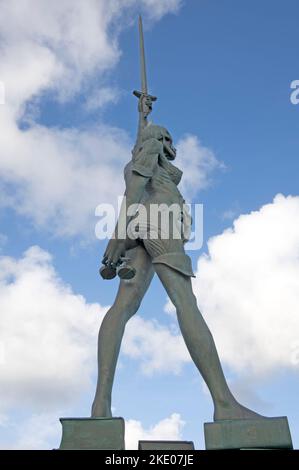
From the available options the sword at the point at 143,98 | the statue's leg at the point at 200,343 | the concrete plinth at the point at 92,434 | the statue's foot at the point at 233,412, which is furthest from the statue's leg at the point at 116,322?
the sword at the point at 143,98

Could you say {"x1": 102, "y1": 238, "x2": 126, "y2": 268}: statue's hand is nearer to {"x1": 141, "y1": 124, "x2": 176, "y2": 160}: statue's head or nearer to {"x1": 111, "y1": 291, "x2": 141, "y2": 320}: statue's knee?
{"x1": 111, "y1": 291, "x2": 141, "y2": 320}: statue's knee

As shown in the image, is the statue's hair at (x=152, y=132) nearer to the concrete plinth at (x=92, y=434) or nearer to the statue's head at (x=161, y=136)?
the statue's head at (x=161, y=136)

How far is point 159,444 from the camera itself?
19.7ft

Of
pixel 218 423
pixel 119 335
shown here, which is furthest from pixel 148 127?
pixel 218 423

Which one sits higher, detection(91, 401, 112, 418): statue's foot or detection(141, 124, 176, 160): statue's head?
detection(141, 124, 176, 160): statue's head

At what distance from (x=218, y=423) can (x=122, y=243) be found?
2.56m

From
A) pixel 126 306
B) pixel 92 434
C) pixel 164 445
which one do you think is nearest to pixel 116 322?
pixel 126 306

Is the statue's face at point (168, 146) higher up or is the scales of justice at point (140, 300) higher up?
the statue's face at point (168, 146)

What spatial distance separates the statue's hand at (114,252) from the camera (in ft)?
22.9

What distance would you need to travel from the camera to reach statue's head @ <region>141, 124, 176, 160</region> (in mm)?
7973

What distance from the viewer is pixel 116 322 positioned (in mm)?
6875

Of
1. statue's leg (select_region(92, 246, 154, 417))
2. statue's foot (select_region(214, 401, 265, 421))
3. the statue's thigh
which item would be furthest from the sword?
statue's foot (select_region(214, 401, 265, 421))

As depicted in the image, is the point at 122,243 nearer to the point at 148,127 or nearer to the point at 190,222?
the point at 190,222

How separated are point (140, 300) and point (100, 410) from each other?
1590mm
